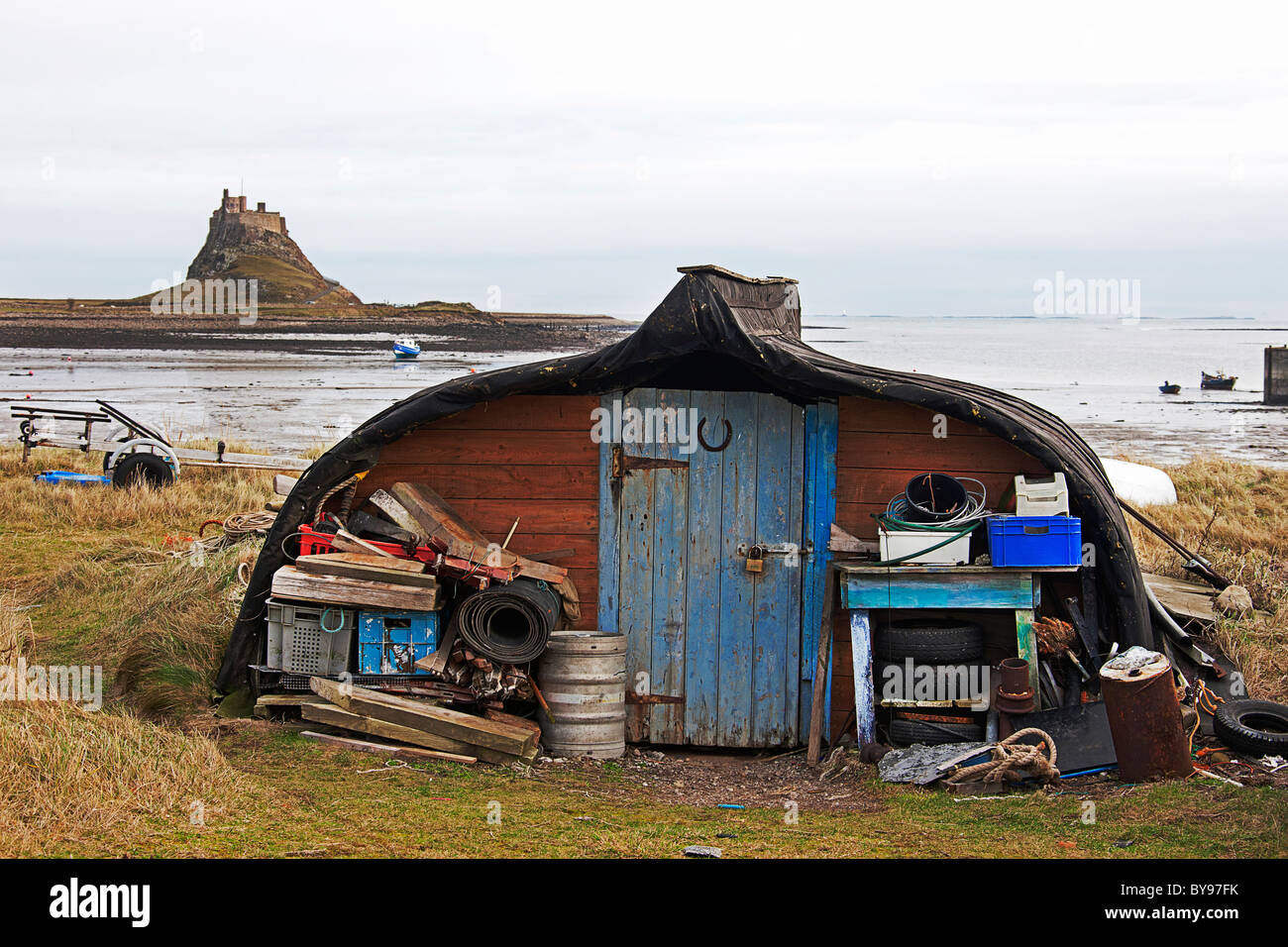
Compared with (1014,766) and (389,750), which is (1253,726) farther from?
(389,750)

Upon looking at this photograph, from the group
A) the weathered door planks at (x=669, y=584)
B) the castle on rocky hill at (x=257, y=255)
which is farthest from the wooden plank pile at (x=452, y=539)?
the castle on rocky hill at (x=257, y=255)

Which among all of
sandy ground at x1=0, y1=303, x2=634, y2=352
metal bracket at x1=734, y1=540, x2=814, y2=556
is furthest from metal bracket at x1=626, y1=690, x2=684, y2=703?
sandy ground at x1=0, y1=303, x2=634, y2=352

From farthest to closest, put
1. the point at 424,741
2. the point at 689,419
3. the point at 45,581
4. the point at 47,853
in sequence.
Answer: the point at 45,581
the point at 689,419
the point at 424,741
the point at 47,853

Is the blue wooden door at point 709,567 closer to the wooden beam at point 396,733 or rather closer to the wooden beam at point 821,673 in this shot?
the wooden beam at point 821,673

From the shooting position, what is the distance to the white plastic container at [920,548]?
7583 mm

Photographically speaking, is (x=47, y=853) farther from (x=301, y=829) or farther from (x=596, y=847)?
(x=596, y=847)

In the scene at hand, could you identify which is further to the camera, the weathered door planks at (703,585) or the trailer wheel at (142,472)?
Result: the trailer wheel at (142,472)

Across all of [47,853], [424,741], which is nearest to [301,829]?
[47,853]

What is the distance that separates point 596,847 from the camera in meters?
5.54

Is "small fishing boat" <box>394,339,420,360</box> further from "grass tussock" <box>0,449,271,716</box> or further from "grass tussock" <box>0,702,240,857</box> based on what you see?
"grass tussock" <box>0,702,240,857</box>

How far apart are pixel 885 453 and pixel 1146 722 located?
2474mm

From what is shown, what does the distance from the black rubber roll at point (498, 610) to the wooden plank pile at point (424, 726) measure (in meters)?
0.44

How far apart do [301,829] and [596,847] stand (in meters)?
1.37

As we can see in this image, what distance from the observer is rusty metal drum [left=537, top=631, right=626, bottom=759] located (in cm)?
788
